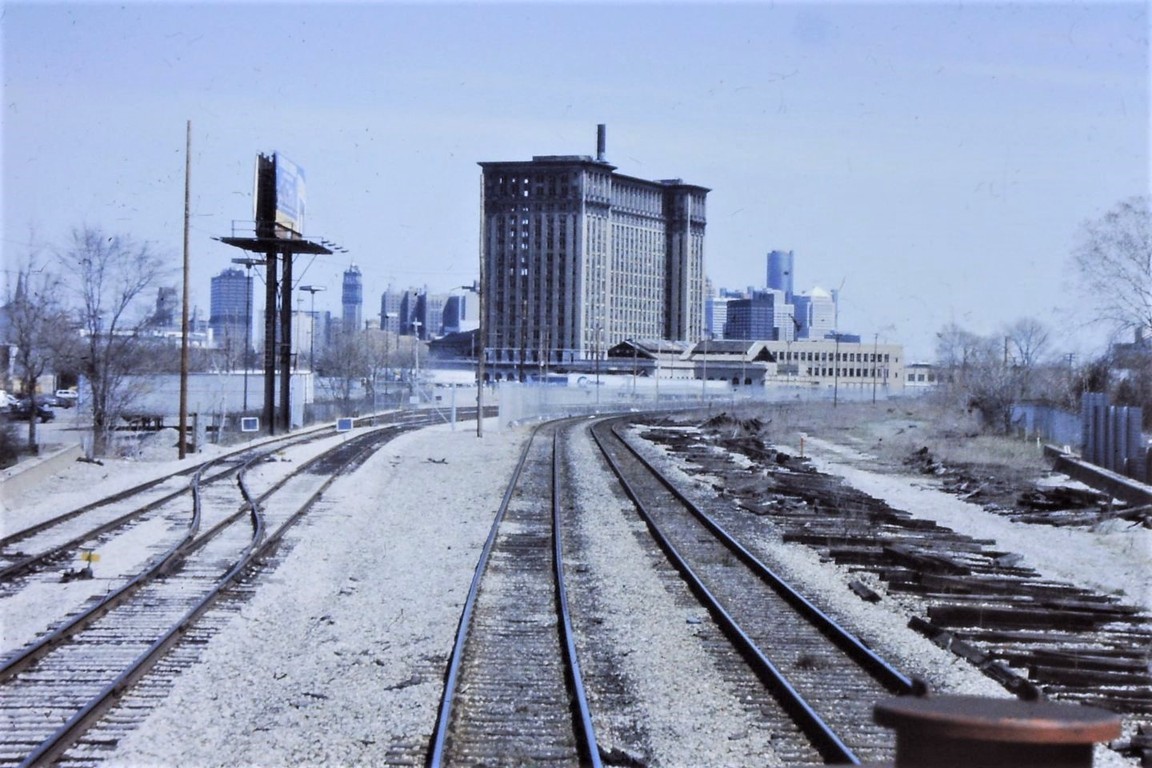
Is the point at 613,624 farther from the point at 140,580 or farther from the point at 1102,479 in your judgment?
the point at 1102,479

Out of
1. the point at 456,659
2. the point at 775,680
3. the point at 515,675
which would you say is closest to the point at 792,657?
the point at 775,680

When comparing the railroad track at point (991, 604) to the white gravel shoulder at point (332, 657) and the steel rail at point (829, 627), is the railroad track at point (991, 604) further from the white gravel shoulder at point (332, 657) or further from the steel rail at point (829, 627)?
the white gravel shoulder at point (332, 657)

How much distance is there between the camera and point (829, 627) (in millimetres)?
11555

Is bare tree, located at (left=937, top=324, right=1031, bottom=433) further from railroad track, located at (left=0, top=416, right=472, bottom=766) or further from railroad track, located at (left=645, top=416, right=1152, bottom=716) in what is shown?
railroad track, located at (left=0, top=416, right=472, bottom=766)

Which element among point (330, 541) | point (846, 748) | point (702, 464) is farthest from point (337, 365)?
point (846, 748)

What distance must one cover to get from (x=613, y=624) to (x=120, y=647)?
453cm

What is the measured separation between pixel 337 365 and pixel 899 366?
98893 millimetres

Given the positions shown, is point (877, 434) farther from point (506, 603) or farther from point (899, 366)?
point (899, 366)

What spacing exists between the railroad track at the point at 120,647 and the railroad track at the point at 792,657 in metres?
4.51

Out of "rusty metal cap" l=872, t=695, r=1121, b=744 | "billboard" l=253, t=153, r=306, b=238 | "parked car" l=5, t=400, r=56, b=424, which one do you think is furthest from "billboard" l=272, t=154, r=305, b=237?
"rusty metal cap" l=872, t=695, r=1121, b=744

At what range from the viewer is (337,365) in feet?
287

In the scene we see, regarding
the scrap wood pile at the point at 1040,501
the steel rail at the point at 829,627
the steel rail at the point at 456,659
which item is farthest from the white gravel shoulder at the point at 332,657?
the scrap wood pile at the point at 1040,501

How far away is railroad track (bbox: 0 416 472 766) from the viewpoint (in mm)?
7926

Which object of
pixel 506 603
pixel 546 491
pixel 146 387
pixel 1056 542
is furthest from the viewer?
pixel 146 387
